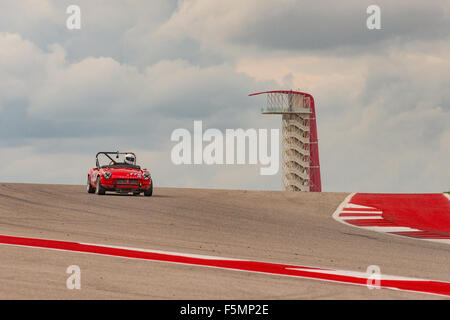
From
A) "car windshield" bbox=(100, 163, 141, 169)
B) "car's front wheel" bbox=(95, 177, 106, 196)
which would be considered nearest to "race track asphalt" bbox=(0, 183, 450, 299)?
"car's front wheel" bbox=(95, 177, 106, 196)

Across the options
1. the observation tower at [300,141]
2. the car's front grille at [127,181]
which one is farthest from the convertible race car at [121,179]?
the observation tower at [300,141]

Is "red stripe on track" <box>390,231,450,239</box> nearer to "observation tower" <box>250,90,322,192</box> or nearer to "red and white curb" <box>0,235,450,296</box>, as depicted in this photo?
"red and white curb" <box>0,235,450,296</box>

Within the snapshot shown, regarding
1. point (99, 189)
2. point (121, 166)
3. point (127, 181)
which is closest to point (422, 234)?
point (127, 181)

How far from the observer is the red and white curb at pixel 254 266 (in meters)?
8.80

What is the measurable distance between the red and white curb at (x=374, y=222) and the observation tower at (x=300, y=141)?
191 feet

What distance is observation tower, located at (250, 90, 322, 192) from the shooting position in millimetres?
80562

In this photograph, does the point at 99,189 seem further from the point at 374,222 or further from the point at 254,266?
the point at 254,266

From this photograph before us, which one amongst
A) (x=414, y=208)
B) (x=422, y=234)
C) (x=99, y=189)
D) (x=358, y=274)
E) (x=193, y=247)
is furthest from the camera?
(x=99, y=189)

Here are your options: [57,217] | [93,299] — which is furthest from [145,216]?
[93,299]

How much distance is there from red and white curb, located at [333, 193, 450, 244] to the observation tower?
58330mm

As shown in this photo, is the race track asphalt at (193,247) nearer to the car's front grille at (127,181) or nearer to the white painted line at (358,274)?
the white painted line at (358,274)

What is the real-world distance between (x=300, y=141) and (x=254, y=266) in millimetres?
73366

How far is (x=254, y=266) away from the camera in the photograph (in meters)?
9.85
